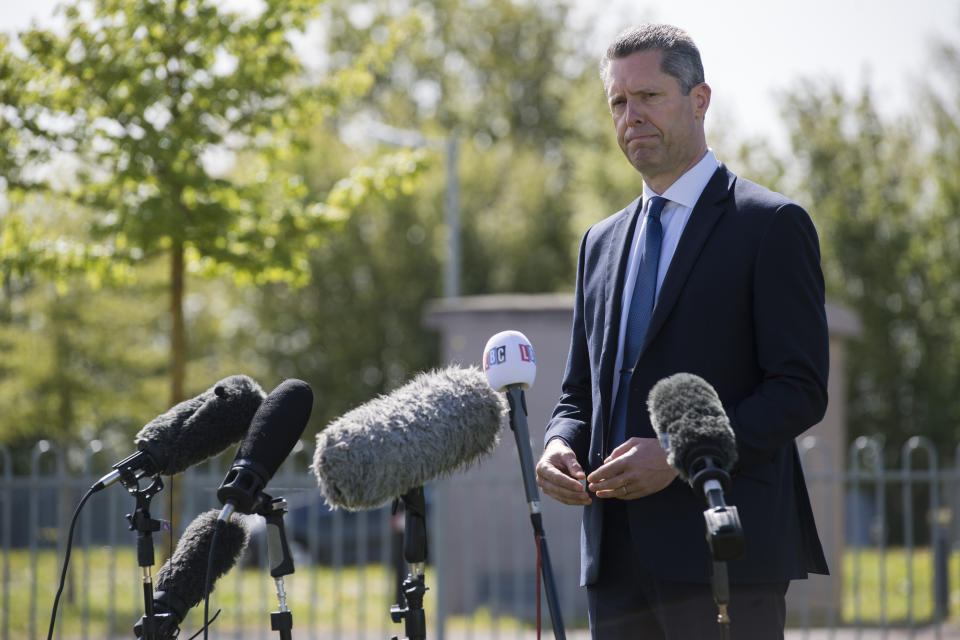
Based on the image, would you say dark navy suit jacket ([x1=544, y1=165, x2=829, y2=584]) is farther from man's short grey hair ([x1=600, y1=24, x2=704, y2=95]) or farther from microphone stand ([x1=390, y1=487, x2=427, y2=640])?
microphone stand ([x1=390, y1=487, x2=427, y2=640])

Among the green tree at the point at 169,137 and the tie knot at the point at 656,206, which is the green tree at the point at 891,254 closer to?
the green tree at the point at 169,137

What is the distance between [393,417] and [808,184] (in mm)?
24288

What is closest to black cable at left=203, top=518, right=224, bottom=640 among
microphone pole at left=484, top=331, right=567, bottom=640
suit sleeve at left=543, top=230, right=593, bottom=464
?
microphone pole at left=484, top=331, right=567, bottom=640

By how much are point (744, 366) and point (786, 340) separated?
0.16 meters

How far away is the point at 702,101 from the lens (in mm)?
3143

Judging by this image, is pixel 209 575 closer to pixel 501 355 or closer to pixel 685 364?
pixel 501 355

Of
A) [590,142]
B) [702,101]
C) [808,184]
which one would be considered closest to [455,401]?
[702,101]

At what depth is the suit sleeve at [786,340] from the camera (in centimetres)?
271

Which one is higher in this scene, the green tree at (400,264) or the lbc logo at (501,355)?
the green tree at (400,264)

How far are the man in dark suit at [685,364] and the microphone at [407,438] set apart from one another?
26 centimetres

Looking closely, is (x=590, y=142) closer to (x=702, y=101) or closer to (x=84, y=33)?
(x=84, y=33)

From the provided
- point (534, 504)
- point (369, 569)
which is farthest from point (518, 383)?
point (369, 569)

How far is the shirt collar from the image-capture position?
10.1ft

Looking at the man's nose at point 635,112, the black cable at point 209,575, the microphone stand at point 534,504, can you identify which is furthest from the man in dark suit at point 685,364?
the black cable at point 209,575
